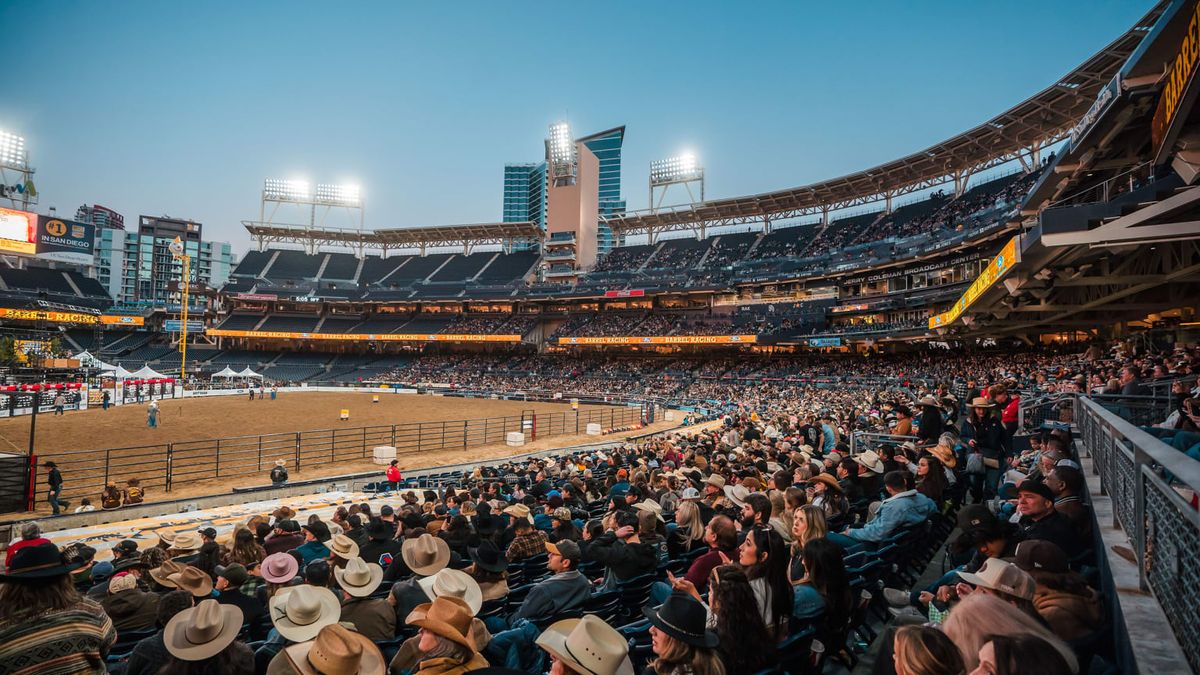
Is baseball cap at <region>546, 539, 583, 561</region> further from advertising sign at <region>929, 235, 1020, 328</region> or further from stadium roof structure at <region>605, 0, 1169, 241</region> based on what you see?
stadium roof structure at <region>605, 0, 1169, 241</region>

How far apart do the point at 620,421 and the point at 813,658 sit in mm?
27222

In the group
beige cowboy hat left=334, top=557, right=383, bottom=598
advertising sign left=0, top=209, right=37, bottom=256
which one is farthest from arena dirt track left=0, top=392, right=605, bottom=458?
advertising sign left=0, top=209, right=37, bottom=256

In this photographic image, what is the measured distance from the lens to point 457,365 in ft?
203

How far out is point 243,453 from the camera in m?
16.5

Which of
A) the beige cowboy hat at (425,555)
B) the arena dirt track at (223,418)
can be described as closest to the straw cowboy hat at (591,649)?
the beige cowboy hat at (425,555)

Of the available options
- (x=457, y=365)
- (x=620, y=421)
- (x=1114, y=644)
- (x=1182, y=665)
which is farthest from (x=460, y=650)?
(x=457, y=365)

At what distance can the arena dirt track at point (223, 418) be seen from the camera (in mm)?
20078

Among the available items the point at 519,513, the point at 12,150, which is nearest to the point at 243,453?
the point at 519,513

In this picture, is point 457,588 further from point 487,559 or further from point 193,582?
point 193,582

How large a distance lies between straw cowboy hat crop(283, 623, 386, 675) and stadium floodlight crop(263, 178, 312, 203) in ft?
278

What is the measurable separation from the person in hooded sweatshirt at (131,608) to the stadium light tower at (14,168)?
8840 cm

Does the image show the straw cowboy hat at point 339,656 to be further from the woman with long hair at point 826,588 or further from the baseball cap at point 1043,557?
the baseball cap at point 1043,557

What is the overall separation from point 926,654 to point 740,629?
1184 mm

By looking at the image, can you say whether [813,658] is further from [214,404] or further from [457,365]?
[457,365]
